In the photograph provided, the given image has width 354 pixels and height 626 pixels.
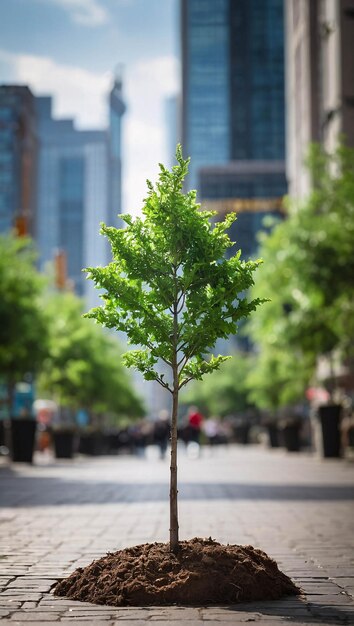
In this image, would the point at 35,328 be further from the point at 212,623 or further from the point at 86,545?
the point at 212,623

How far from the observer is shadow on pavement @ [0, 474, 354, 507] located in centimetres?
1590

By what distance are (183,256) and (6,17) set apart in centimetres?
2536

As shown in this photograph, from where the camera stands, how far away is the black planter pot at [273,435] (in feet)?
181

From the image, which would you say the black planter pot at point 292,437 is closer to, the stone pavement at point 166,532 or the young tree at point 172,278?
the stone pavement at point 166,532

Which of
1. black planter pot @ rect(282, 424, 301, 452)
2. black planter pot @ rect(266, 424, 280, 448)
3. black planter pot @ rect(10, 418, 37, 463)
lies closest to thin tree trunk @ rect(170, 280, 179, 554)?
black planter pot @ rect(10, 418, 37, 463)

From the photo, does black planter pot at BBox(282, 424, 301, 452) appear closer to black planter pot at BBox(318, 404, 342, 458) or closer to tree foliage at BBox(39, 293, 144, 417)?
tree foliage at BBox(39, 293, 144, 417)

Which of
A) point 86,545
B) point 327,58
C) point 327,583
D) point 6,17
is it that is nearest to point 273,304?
point 6,17

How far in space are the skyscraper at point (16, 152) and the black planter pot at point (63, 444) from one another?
99.6 meters

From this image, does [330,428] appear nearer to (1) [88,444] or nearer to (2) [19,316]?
(2) [19,316]

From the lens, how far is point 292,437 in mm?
44156

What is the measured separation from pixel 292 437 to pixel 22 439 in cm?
1717

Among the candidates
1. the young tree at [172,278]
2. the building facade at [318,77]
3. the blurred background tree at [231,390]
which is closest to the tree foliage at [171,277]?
the young tree at [172,278]

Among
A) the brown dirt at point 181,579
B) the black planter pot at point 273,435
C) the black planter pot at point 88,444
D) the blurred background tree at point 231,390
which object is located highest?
the blurred background tree at point 231,390

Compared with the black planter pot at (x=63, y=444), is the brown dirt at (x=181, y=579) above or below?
below
